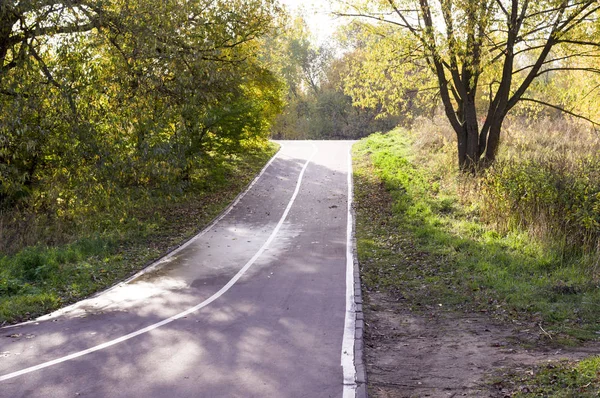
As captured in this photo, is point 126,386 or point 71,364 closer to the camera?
point 126,386

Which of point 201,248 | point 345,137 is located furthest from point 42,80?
point 345,137

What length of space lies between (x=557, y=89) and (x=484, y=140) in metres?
4.82

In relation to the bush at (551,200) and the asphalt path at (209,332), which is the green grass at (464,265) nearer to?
the bush at (551,200)

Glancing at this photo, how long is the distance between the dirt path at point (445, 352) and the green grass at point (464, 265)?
0.50 m

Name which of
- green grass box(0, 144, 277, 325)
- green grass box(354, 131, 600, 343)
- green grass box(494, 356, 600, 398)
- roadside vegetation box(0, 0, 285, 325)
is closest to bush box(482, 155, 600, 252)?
green grass box(354, 131, 600, 343)

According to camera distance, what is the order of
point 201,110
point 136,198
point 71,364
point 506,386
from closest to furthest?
point 506,386 < point 71,364 < point 136,198 < point 201,110

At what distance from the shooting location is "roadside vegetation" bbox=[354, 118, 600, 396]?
9898mm

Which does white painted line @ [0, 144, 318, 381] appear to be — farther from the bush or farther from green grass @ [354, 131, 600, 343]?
the bush

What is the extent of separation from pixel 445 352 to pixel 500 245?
20.7 feet

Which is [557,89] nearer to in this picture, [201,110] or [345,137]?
[201,110]

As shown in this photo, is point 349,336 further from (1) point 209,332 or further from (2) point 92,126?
(2) point 92,126

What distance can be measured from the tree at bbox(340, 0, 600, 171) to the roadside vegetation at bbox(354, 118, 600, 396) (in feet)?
7.29

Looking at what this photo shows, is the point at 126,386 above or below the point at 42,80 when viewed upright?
below

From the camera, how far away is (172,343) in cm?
873
